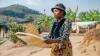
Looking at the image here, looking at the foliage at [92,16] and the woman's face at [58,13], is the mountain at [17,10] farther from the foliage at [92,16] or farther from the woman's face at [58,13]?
the woman's face at [58,13]

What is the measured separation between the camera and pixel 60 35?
4.09m

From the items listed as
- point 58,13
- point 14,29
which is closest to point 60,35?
point 58,13

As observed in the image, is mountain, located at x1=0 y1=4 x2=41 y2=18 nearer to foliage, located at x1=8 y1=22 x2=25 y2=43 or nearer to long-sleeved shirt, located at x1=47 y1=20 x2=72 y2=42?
foliage, located at x1=8 y1=22 x2=25 y2=43

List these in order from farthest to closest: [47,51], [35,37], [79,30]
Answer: [79,30]
[47,51]
[35,37]

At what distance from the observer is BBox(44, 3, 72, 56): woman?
3990 mm

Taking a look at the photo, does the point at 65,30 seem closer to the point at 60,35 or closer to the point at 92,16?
the point at 60,35

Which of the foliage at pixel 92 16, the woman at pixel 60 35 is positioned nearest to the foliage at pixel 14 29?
the woman at pixel 60 35

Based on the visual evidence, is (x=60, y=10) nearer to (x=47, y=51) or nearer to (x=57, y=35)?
(x=57, y=35)

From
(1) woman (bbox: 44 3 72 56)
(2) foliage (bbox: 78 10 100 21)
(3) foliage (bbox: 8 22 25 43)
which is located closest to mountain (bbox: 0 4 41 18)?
(2) foliage (bbox: 78 10 100 21)

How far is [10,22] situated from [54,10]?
52.3 feet

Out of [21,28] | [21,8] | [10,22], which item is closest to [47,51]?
[21,28]

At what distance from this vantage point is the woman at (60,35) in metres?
3.99

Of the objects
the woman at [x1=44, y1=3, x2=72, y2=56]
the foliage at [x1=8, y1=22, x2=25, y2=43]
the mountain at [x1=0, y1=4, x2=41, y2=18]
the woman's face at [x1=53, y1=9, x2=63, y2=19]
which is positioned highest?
the woman's face at [x1=53, y1=9, x2=63, y2=19]

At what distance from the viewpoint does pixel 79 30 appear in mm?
29953
